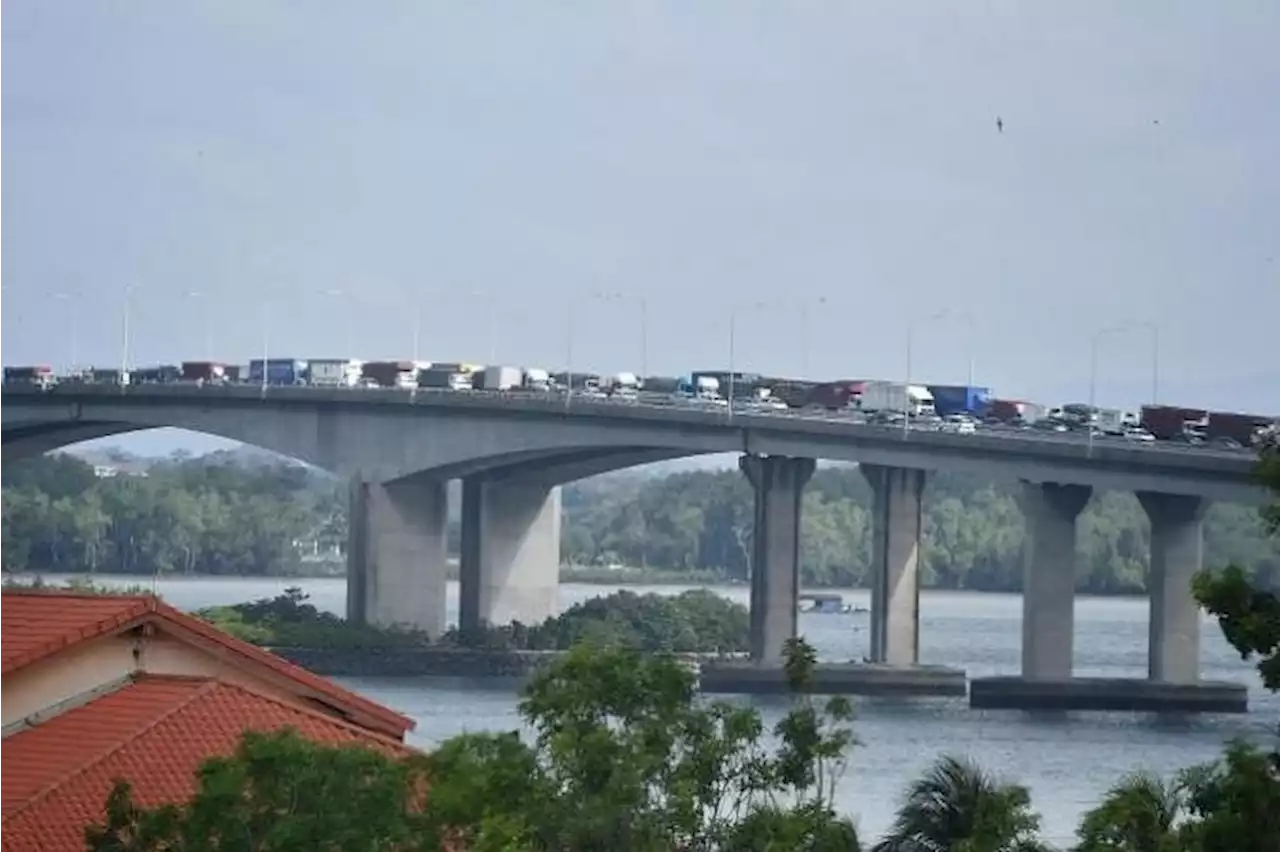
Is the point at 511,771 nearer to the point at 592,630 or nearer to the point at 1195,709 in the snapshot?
the point at 1195,709

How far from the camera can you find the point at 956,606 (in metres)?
186

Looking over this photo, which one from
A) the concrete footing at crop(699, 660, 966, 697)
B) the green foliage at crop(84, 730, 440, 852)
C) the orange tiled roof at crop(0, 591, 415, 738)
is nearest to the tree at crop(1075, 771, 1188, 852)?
the green foliage at crop(84, 730, 440, 852)

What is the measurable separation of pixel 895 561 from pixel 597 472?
579 inches

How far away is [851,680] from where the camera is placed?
285ft

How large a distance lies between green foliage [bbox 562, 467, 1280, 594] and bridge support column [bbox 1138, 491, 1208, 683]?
48.4 meters

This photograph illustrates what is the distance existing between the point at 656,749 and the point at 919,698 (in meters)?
62.7

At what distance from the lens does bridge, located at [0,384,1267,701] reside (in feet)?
275

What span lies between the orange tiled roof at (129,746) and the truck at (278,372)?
90.9 metres

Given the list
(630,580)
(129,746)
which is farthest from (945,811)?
(630,580)

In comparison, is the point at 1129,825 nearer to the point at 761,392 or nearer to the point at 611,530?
the point at 761,392

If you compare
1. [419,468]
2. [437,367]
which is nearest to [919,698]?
[419,468]

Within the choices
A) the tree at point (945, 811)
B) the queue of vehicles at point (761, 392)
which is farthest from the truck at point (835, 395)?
the tree at point (945, 811)

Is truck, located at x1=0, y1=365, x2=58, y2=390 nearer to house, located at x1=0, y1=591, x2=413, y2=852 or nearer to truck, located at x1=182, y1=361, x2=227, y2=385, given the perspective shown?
truck, located at x1=182, y1=361, x2=227, y2=385

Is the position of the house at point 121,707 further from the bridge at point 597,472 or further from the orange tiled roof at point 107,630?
the bridge at point 597,472
